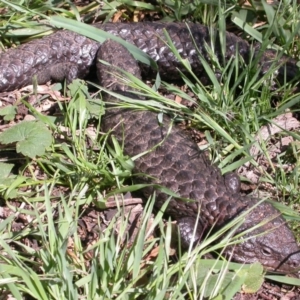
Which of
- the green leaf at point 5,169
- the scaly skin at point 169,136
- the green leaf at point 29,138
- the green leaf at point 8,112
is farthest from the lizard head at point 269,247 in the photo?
the green leaf at point 8,112

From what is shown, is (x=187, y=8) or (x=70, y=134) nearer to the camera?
(x=70, y=134)

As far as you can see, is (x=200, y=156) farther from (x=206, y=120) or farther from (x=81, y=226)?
(x=81, y=226)

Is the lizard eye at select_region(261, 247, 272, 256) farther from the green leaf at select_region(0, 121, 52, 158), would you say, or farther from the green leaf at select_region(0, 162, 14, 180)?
the green leaf at select_region(0, 162, 14, 180)

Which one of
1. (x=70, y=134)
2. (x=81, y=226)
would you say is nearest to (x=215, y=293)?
(x=81, y=226)

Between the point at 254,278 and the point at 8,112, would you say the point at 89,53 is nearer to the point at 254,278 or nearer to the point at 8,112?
the point at 8,112

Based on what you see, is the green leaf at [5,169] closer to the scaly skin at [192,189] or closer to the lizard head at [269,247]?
the scaly skin at [192,189]

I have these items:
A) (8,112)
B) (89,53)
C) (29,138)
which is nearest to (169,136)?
(29,138)
